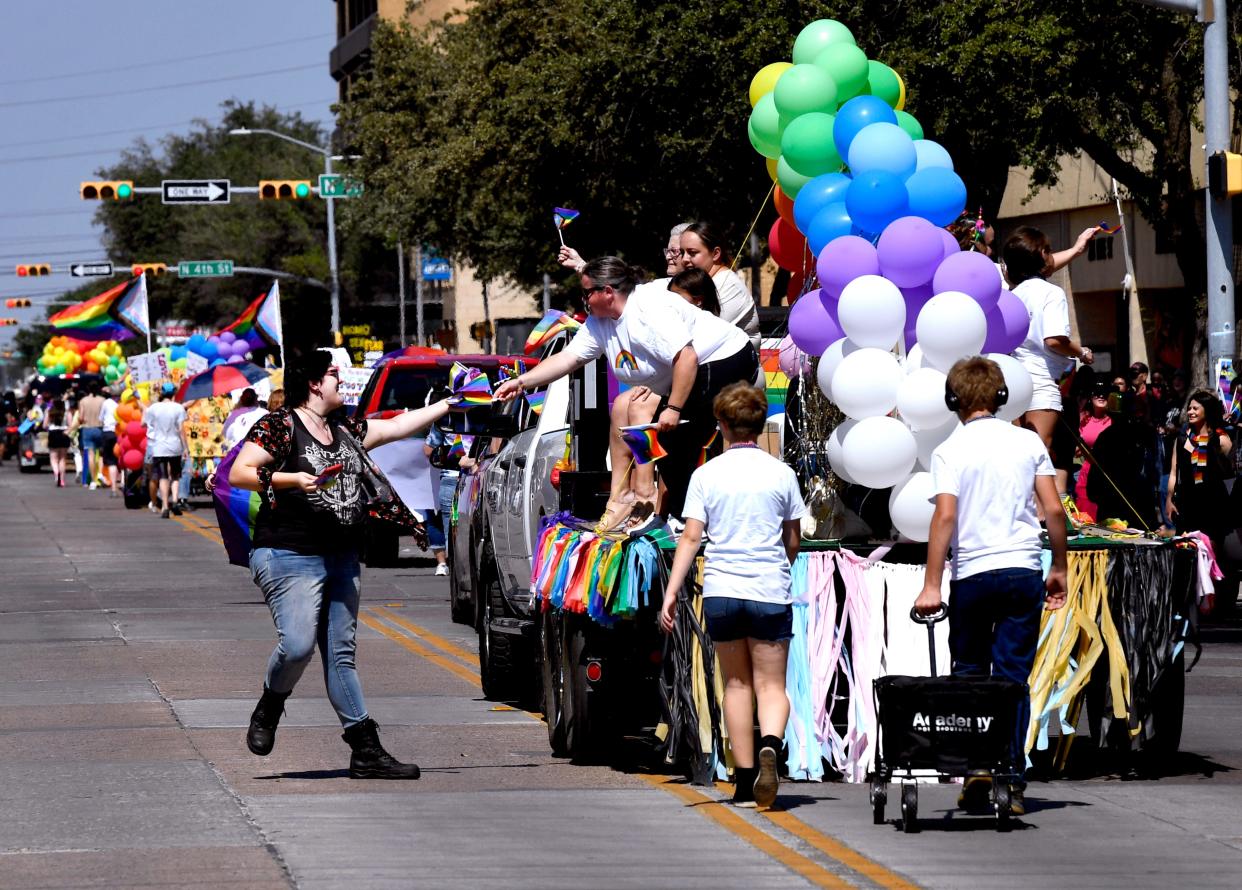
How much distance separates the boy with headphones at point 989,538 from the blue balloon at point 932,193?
214 cm

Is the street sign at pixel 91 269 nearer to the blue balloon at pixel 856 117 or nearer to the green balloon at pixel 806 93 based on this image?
the green balloon at pixel 806 93

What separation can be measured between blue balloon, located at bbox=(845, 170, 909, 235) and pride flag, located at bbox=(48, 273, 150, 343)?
131 feet

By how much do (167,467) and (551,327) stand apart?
74.0 feet

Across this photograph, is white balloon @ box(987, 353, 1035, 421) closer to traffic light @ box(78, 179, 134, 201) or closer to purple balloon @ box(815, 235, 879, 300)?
purple balloon @ box(815, 235, 879, 300)

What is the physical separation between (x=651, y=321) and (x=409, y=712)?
3268mm

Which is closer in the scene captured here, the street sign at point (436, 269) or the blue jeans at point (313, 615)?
the blue jeans at point (313, 615)

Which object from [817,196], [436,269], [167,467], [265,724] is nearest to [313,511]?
[265,724]

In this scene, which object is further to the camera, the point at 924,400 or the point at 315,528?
the point at 924,400

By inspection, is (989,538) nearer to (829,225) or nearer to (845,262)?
(845,262)

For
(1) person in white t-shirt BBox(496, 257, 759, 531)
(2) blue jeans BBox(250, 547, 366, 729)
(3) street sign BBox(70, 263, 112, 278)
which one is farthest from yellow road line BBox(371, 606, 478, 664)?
(3) street sign BBox(70, 263, 112, 278)

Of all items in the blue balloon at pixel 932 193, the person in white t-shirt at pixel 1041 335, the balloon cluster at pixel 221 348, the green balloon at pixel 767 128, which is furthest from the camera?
the balloon cluster at pixel 221 348

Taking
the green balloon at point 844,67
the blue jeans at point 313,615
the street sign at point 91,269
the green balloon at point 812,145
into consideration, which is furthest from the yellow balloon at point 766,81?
the street sign at point 91,269

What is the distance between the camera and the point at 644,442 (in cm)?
989

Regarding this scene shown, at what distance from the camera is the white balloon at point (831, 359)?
10250mm
